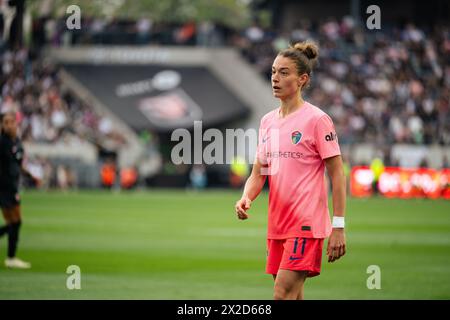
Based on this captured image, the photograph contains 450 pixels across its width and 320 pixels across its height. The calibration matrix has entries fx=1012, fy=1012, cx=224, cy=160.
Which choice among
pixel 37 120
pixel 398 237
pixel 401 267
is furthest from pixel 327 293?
pixel 37 120

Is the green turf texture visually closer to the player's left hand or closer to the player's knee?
the player's knee

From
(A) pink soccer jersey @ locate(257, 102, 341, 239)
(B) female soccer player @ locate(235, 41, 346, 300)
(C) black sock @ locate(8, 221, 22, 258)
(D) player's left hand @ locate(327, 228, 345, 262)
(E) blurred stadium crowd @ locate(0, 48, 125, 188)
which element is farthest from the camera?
(E) blurred stadium crowd @ locate(0, 48, 125, 188)

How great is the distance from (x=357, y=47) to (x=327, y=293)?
42.3 m

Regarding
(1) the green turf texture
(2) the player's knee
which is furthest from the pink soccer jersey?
(1) the green turf texture

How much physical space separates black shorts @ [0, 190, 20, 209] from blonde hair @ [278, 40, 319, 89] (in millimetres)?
8342

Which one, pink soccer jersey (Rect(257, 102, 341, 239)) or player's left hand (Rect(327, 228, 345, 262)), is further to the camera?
pink soccer jersey (Rect(257, 102, 341, 239))

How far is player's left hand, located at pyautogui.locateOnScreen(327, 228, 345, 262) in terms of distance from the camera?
8.04 metres

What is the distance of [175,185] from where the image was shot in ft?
167

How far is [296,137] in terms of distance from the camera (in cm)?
836

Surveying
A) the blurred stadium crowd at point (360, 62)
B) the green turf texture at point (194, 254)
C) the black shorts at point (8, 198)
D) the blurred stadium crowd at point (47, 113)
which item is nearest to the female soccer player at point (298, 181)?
the green turf texture at point (194, 254)

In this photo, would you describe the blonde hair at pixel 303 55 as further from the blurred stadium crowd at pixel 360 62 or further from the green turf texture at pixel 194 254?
the blurred stadium crowd at pixel 360 62

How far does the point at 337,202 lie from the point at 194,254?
36.9 feet

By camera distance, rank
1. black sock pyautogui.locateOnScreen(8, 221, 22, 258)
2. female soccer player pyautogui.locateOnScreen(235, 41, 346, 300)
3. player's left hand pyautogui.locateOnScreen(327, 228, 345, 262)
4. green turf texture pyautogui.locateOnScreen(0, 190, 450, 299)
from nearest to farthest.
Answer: player's left hand pyautogui.locateOnScreen(327, 228, 345, 262), female soccer player pyautogui.locateOnScreen(235, 41, 346, 300), green turf texture pyautogui.locateOnScreen(0, 190, 450, 299), black sock pyautogui.locateOnScreen(8, 221, 22, 258)

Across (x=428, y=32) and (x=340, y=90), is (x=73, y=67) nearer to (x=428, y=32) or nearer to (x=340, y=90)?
(x=340, y=90)
